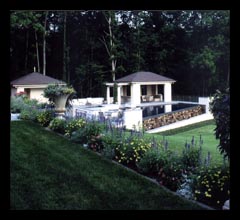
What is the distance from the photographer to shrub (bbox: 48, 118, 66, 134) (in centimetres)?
788

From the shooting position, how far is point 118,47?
2120 centimetres

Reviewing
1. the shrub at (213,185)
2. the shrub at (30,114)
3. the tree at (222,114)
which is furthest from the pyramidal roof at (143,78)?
the tree at (222,114)

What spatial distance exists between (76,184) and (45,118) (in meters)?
4.62

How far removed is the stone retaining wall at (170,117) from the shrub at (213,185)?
7.48m

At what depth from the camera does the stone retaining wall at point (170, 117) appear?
1125 cm

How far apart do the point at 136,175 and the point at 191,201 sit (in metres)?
1.08

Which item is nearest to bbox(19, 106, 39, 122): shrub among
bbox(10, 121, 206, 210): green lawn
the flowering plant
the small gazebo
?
the flowering plant

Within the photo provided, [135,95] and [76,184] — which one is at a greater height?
[135,95]

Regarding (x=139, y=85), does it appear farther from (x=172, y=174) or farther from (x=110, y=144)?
(x=172, y=174)

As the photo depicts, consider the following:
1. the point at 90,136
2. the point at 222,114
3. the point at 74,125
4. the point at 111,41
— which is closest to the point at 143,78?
the point at 111,41

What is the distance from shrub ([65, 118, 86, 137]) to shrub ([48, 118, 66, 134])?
0.92 ft

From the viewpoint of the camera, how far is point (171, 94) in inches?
826

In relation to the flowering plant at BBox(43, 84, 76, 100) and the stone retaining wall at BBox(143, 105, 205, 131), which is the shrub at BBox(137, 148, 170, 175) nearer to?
the flowering plant at BBox(43, 84, 76, 100)

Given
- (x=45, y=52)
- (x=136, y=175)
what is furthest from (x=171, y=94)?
(x=136, y=175)
